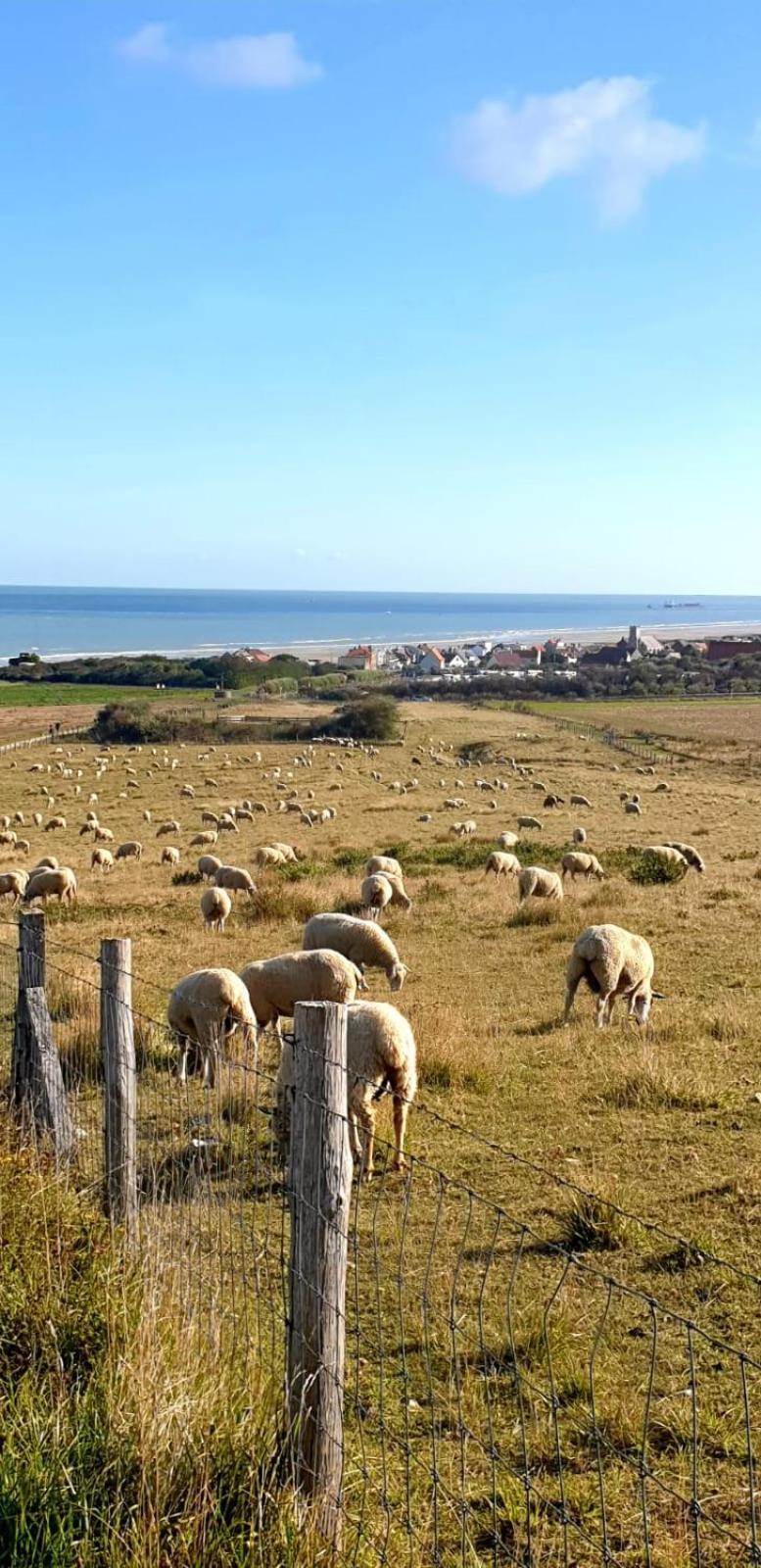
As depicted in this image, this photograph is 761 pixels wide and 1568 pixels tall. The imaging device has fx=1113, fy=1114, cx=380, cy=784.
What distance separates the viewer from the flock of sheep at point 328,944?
7758mm

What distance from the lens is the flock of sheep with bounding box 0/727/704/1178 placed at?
776 centimetres

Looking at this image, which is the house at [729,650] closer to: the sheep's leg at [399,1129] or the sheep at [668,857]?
the sheep at [668,857]

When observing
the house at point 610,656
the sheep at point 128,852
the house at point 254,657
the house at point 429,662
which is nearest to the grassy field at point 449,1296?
the sheep at point 128,852

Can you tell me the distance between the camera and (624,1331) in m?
Result: 5.70

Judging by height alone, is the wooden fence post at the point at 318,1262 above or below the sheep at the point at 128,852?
above

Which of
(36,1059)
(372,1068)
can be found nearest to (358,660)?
(372,1068)

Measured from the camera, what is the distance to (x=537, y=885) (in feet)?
65.2

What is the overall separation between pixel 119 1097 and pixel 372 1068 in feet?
8.79

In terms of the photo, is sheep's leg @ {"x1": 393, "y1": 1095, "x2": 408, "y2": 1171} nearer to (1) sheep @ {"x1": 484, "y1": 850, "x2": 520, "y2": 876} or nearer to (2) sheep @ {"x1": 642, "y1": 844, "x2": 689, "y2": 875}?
(1) sheep @ {"x1": 484, "y1": 850, "x2": 520, "y2": 876}

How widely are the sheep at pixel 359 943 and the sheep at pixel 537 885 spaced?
6.94 metres

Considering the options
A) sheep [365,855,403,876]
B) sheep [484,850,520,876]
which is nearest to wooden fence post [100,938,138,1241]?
sheep [365,855,403,876]

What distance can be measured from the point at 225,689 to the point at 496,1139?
96.2 meters

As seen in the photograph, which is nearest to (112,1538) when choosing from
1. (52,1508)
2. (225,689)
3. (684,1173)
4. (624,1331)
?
(52,1508)

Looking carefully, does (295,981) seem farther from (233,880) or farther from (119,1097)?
(233,880)
